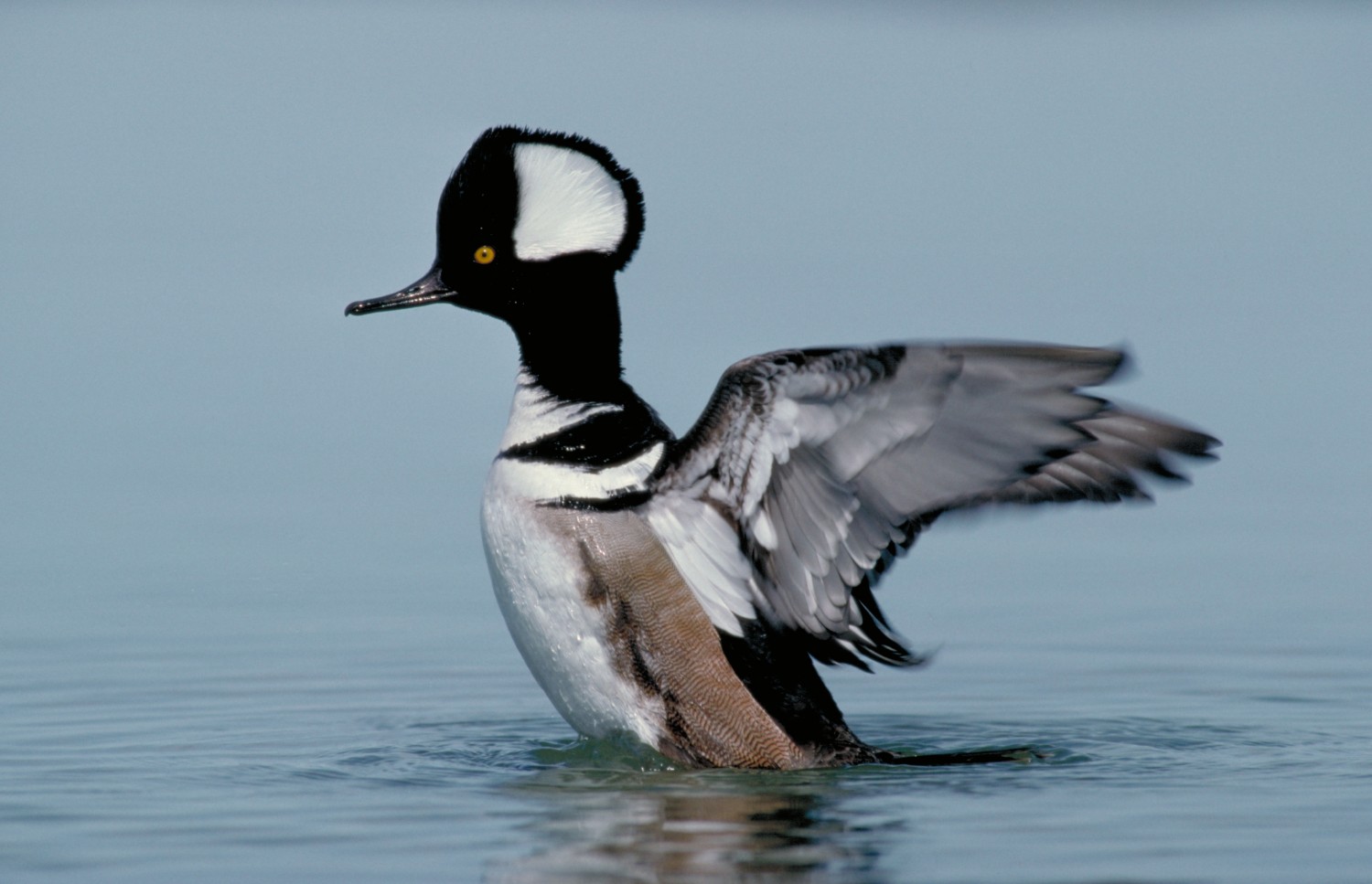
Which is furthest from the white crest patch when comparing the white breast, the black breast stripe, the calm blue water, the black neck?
the calm blue water

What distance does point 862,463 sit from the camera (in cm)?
635

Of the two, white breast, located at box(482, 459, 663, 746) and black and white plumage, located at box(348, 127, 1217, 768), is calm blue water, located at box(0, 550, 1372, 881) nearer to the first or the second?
white breast, located at box(482, 459, 663, 746)

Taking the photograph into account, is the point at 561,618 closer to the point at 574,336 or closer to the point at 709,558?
the point at 709,558

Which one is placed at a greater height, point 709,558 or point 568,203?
point 568,203

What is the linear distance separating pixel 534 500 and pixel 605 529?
0.90ft

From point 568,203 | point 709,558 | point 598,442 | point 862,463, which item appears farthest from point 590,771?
point 568,203

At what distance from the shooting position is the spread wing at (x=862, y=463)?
601 cm

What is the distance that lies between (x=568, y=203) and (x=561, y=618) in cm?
146

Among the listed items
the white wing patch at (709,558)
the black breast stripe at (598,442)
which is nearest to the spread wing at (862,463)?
the white wing patch at (709,558)

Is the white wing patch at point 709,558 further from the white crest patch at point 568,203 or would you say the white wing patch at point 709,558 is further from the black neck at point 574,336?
the white crest patch at point 568,203

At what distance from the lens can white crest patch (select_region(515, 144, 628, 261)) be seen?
7.31 metres

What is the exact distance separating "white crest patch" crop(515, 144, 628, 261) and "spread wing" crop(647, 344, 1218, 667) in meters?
1.03

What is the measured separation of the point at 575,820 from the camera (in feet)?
20.4

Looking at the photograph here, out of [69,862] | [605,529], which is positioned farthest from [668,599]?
[69,862]
